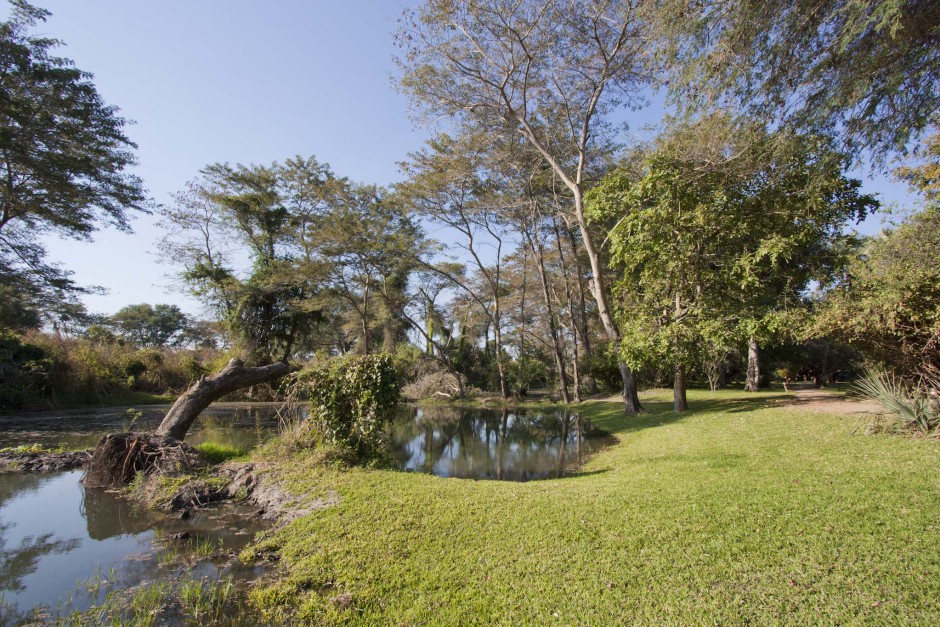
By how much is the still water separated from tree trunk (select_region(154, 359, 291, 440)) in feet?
2.44

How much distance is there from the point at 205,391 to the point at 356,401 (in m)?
3.58

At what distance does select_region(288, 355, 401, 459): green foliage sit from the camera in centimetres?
628

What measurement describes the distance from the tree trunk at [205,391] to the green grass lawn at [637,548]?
377 centimetres

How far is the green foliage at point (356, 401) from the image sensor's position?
628 centimetres

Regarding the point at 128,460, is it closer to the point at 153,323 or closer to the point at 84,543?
the point at 84,543

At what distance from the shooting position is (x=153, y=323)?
44750mm

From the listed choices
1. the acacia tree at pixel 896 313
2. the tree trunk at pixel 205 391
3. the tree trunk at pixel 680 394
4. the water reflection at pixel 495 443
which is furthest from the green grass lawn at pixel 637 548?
the tree trunk at pixel 680 394

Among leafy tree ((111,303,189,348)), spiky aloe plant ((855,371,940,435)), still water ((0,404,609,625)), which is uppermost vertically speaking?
leafy tree ((111,303,189,348))

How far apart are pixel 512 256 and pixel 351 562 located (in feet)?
77.3

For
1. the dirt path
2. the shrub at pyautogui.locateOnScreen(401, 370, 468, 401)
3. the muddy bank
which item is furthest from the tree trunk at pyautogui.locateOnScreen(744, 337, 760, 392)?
the muddy bank

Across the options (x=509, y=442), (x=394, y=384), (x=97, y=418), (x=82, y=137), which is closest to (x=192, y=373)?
(x=97, y=418)

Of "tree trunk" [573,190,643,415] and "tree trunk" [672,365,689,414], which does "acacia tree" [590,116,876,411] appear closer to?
"tree trunk" [672,365,689,414]

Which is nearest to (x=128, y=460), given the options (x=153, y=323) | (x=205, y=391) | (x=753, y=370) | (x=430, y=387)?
(x=205, y=391)

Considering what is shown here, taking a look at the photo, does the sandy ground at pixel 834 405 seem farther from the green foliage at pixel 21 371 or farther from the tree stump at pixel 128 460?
the green foliage at pixel 21 371
